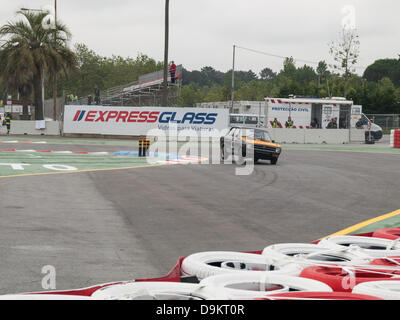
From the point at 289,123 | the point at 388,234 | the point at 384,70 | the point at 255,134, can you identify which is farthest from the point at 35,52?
the point at 384,70

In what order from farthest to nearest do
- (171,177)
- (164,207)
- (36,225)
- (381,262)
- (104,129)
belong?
(104,129) < (171,177) < (164,207) < (36,225) < (381,262)

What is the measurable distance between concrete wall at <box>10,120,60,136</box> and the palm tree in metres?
4.06

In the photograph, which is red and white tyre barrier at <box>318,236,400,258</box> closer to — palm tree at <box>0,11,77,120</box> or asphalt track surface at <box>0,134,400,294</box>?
asphalt track surface at <box>0,134,400,294</box>

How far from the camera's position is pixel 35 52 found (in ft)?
145

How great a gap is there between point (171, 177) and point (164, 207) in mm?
6158

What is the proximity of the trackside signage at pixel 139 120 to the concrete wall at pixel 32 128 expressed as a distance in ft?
5.58

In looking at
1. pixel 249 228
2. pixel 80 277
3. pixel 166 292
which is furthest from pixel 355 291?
pixel 249 228

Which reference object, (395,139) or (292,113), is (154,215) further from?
(292,113)

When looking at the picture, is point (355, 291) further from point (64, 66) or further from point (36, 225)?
point (64, 66)

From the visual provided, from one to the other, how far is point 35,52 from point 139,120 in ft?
36.6

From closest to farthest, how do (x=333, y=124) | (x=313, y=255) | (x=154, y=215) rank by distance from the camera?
1. (x=313, y=255)
2. (x=154, y=215)
3. (x=333, y=124)

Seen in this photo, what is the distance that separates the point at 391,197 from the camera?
557 inches

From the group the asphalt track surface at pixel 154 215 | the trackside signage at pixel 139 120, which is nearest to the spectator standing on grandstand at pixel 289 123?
the trackside signage at pixel 139 120

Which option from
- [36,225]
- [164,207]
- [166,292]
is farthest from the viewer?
[164,207]
